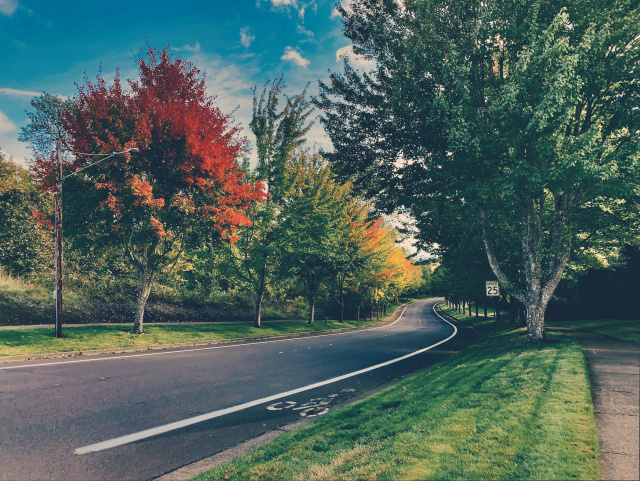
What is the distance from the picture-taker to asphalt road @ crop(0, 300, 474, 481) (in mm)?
4711

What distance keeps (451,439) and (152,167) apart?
1549cm

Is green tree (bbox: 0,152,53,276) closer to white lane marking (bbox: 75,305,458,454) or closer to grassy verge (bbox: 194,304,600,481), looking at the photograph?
white lane marking (bbox: 75,305,458,454)

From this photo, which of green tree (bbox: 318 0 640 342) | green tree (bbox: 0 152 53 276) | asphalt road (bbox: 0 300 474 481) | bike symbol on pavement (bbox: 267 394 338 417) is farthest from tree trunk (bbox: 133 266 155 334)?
bike symbol on pavement (bbox: 267 394 338 417)

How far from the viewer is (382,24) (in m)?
13.0

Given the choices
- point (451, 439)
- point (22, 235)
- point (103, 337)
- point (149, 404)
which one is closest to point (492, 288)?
point (451, 439)

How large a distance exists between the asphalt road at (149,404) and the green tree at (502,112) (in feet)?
21.8

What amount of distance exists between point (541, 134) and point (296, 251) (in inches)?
629

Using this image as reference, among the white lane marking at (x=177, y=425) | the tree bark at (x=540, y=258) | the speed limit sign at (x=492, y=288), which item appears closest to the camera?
the white lane marking at (x=177, y=425)

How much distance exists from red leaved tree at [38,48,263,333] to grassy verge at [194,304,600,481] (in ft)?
38.1

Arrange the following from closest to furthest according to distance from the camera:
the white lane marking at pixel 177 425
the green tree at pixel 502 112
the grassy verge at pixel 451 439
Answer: the grassy verge at pixel 451 439 → the white lane marking at pixel 177 425 → the green tree at pixel 502 112

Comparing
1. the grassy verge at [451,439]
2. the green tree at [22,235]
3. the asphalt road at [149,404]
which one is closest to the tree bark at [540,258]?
the asphalt road at [149,404]

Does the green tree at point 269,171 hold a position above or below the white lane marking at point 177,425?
above

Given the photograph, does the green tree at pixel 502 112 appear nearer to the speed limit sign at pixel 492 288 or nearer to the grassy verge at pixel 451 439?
the speed limit sign at pixel 492 288

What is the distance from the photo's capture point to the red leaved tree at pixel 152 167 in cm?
1447
